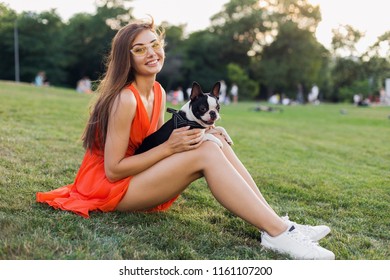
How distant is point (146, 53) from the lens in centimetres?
328

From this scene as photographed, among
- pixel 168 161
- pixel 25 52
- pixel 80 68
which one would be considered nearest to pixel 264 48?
pixel 80 68

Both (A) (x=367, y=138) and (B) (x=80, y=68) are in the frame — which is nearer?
(A) (x=367, y=138)

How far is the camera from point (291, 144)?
30.4 feet

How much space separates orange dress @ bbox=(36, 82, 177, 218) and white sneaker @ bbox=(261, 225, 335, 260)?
999 mm

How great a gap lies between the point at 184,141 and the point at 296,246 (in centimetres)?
99

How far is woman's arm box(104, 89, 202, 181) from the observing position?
3.07 m

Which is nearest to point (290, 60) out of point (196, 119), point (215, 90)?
point (215, 90)

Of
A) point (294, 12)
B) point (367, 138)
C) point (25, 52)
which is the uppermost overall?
point (294, 12)

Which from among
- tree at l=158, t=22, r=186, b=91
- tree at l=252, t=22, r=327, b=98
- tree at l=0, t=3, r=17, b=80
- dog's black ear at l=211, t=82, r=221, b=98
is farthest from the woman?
tree at l=252, t=22, r=327, b=98

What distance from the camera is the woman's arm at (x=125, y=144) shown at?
3074 mm

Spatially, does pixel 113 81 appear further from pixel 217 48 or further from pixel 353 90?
pixel 217 48

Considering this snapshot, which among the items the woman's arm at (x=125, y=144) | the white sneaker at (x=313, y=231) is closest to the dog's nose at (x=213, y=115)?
the woman's arm at (x=125, y=144)
